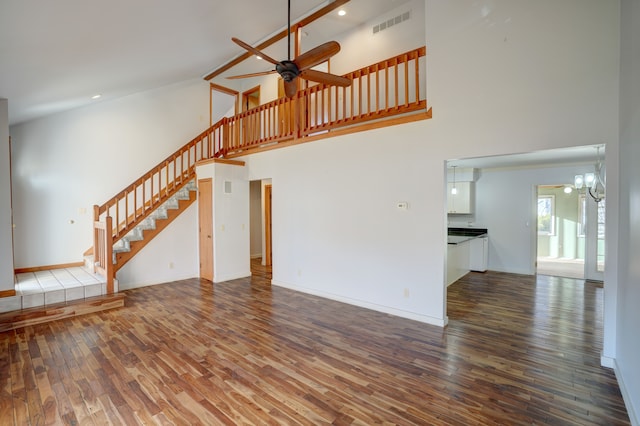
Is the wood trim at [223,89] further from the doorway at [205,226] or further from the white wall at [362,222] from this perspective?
the white wall at [362,222]

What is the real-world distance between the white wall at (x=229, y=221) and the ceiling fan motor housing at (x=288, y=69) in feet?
12.2

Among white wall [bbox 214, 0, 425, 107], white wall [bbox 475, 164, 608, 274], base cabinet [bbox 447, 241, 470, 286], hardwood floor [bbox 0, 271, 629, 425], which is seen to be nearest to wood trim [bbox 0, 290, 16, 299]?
hardwood floor [bbox 0, 271, 629, 425]

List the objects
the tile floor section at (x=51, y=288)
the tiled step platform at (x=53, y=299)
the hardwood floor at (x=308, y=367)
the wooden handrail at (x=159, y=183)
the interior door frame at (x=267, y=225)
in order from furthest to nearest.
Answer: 1. the interior door frame at (x=267, y=225)
2. the wooden handrail at (x=159, y=183)
3. the tile floor section at (x=51, y=288)
4. the tiled step platform at (x=53, y=299)
5. the hardwood floor at (x=308, y=367)

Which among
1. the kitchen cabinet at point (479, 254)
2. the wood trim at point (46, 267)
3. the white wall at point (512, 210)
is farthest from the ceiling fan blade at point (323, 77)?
the wood trim at point (46, 267)

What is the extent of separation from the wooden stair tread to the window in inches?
478

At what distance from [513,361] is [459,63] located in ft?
11.4

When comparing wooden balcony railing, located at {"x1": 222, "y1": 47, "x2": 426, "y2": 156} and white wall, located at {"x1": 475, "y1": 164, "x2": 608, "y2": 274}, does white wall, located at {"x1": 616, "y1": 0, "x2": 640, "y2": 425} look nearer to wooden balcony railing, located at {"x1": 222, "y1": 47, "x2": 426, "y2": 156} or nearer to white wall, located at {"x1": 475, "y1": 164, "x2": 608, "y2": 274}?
wooden balcony railing, located at {"x1": 222, "y1": 47, "x2": 426, "y2": 156}

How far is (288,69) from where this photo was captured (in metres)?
3.10

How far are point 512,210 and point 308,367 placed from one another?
21.9ft

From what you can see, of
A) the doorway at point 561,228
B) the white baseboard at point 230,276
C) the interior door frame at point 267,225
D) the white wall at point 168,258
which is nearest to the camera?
the white wall at point 168,258

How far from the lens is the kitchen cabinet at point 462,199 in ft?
25.5

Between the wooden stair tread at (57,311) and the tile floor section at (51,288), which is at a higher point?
the tile floor section at (51,288)

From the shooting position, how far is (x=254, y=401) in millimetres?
2525

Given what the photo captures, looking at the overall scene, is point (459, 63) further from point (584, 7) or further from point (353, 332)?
point (353, 332)
